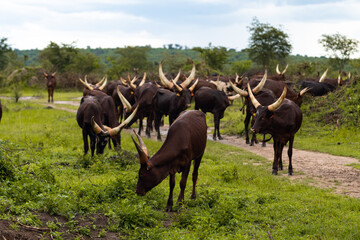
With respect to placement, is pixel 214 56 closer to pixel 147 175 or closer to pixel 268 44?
pixel 268 44

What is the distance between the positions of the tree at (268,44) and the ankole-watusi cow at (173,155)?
3712cm

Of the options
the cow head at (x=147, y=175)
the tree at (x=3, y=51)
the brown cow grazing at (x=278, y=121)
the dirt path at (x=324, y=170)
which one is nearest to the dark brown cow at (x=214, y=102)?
the dirt path at (x=324, y=170)

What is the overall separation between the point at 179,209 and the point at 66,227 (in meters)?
1.85

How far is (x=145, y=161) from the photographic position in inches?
253

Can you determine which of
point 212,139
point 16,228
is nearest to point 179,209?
point 16,228

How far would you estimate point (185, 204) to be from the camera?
690 centimetres

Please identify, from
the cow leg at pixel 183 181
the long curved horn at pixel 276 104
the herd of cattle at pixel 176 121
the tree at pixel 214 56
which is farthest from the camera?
the tree at pixel 214 56

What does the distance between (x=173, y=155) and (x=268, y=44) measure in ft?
126

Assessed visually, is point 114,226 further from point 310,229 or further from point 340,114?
point 340,114

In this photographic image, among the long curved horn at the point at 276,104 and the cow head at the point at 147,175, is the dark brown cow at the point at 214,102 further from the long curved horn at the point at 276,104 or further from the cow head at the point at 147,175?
the cow head at the point at 147,175

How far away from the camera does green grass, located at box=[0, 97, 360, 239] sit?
5906 millimetres

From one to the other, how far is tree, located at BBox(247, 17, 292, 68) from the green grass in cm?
3467

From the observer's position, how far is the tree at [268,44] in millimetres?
42781

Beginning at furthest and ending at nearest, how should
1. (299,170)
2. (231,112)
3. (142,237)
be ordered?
(231,112), (299,170), (142,237)
